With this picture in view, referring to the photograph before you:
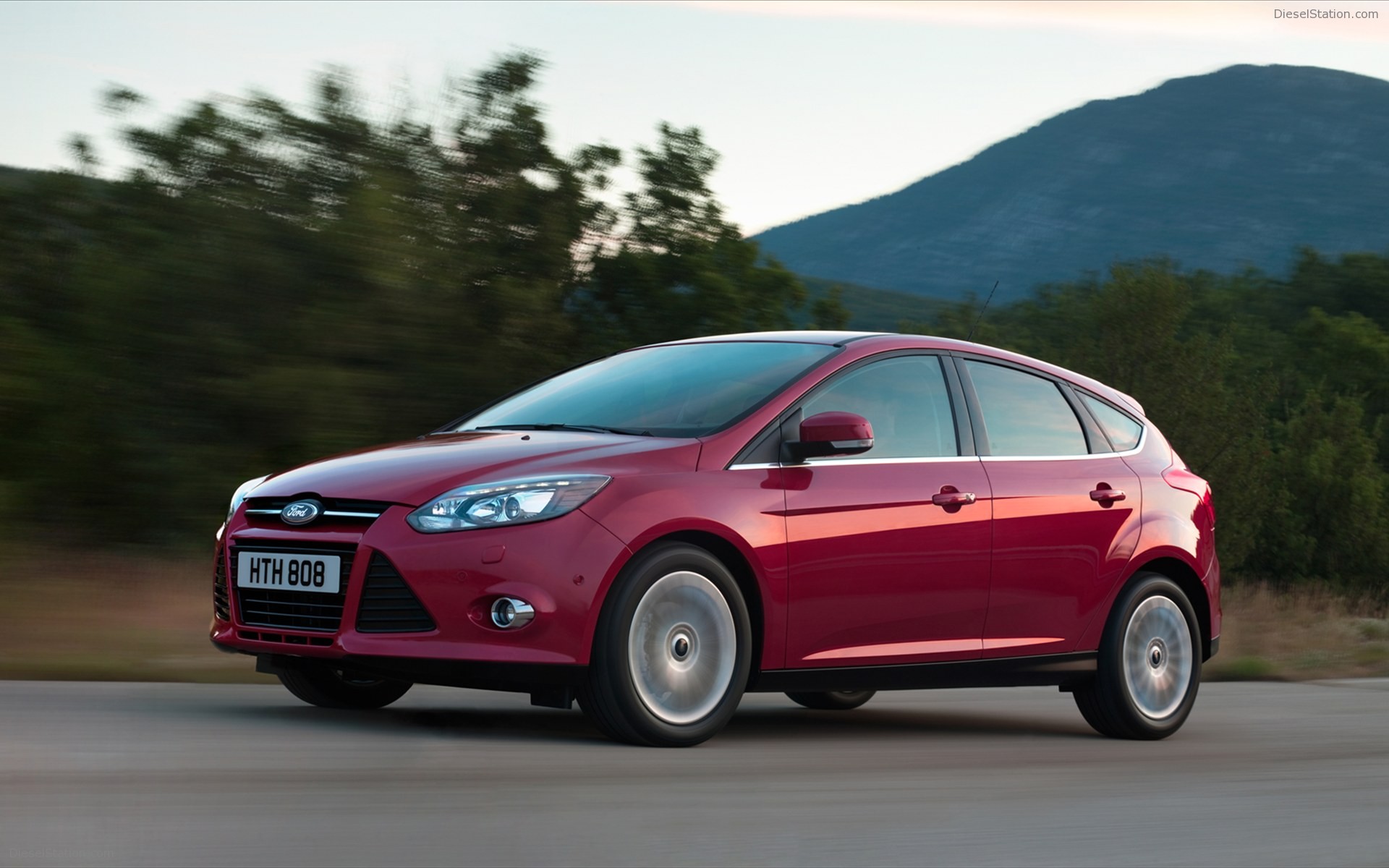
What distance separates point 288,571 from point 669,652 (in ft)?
4.59

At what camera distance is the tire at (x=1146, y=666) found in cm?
780

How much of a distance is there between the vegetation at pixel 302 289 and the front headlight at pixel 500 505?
7.10 m

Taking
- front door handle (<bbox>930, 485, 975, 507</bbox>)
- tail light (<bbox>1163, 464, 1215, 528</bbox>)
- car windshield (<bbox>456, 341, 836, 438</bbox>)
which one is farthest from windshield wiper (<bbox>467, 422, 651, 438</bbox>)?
tail light (<bbox>1163, 464, 1215, 528</bbox>)

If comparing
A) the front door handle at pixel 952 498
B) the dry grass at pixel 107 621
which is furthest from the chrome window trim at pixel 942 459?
the dry grass at pixel 107 621

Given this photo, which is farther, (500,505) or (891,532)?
(891,532)

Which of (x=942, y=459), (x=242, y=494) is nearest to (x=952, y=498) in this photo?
(x=942, y=459)

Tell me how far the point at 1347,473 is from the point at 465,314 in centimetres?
6530

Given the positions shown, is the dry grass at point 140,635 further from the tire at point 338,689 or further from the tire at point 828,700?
the tire at point 828,700

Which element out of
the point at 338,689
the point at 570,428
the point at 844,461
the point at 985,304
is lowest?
the point at 338,689

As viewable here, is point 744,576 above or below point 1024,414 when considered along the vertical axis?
below

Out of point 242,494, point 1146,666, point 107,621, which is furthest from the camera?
point 107,621

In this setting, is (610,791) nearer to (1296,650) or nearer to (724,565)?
(724,565)

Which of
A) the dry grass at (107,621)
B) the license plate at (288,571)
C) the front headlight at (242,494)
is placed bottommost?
the dry grass at (107,621)

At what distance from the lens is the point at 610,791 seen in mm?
5262
